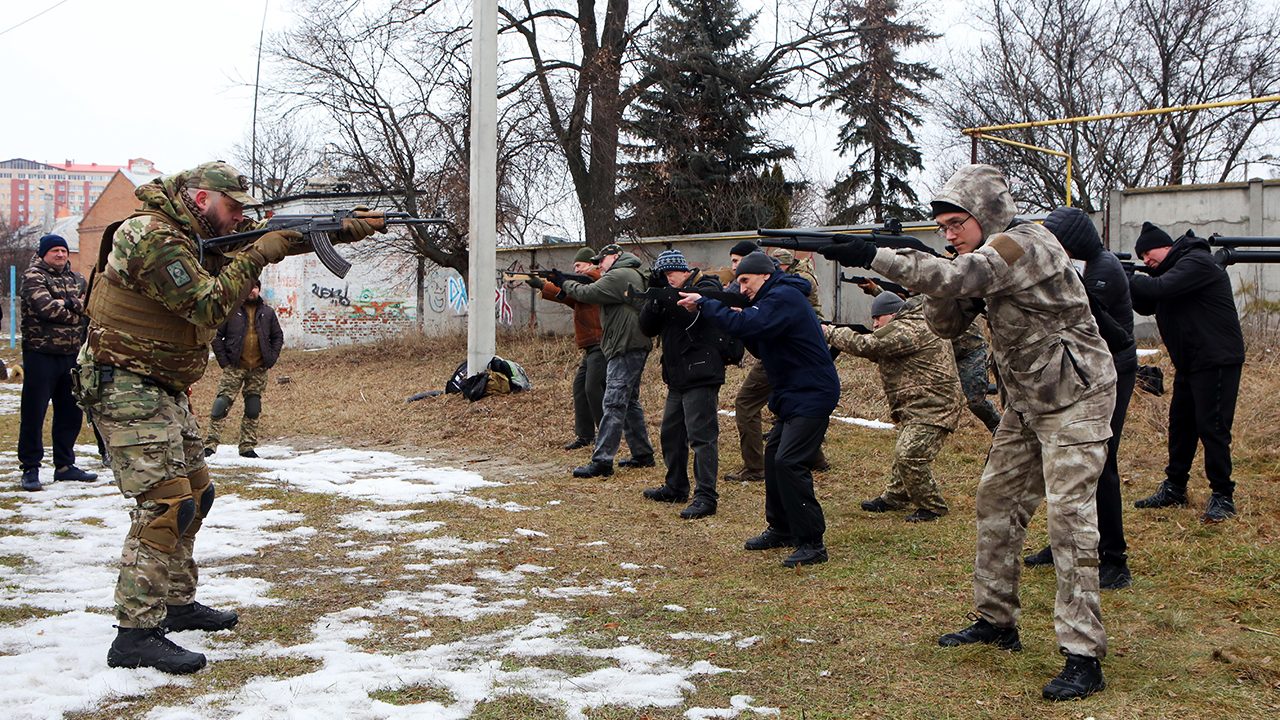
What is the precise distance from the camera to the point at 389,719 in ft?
12.1

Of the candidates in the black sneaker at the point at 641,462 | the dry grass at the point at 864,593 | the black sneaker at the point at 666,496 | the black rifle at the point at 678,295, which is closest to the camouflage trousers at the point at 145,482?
the dry grass at the point at 864,593

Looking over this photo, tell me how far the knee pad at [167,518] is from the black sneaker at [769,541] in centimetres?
344

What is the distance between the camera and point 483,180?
14.8 meters

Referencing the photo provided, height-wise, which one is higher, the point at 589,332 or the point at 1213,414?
the point at 589,332

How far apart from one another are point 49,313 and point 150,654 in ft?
17.8

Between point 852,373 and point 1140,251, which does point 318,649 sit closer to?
point 1140,251

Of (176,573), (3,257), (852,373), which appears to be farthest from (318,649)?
(3,257)

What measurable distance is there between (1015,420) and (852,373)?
9469 millimetres

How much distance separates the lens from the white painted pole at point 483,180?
1481cm

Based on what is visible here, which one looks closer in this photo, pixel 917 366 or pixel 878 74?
pixel 917 366

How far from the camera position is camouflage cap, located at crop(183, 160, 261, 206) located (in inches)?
188

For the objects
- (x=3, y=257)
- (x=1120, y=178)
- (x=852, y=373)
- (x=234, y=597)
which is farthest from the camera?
(x=3, y=257)

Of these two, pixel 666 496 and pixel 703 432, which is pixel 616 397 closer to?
pixel 666 496

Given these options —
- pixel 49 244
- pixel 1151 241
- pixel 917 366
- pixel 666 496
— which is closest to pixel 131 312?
pixel 666 496
